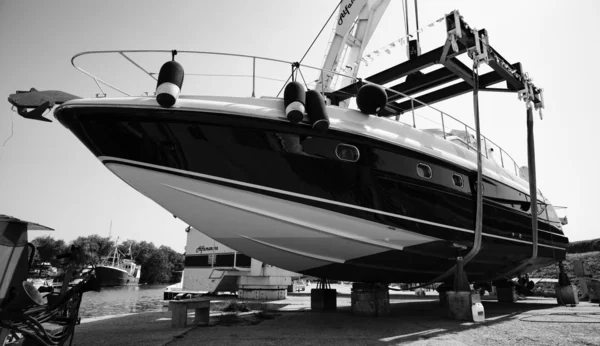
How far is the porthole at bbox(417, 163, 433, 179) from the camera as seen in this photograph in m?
5.18

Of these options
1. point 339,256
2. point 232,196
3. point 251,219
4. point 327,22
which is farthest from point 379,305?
point 327,22

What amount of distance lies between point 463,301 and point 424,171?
228cm

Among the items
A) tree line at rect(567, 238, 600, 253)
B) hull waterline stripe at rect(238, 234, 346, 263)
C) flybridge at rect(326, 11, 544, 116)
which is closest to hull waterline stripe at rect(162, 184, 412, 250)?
hull waterline stripe at rect(238, 234, 346, 263)

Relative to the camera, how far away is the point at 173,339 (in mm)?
4168

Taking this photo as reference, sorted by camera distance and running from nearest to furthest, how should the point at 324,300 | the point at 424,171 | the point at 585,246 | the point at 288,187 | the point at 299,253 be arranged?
the point at 288,187, the point at 299,253, the point at 424,171, the point at 324,300, the point at 585,246

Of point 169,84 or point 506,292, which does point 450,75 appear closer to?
point 169,84

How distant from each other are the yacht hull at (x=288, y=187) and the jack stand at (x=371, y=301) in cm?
83

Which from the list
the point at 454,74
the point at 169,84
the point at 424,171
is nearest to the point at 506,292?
the point at 454,74

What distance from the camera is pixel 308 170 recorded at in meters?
4.32

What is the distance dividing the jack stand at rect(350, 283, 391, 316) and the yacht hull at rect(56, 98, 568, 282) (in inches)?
32.9

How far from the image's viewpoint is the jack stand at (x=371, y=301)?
6.34 meters

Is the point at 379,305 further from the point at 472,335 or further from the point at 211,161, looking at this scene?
the point at 211,161

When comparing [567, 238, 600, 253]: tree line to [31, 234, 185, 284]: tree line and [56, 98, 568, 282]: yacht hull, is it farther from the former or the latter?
[31, 234, 185, 284]: tree line

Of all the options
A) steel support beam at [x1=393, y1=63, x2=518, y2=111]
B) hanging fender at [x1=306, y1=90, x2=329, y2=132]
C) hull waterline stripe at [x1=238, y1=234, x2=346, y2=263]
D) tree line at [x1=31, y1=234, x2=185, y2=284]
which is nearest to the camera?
hanging fender at [x1=306, y1=90, x2=329, y2=132]
